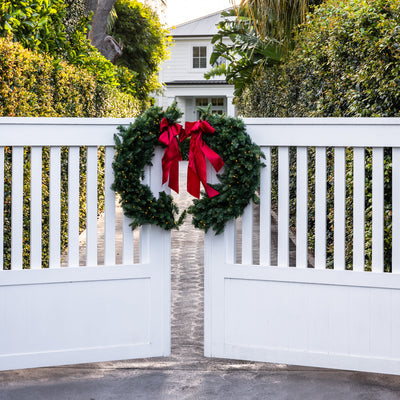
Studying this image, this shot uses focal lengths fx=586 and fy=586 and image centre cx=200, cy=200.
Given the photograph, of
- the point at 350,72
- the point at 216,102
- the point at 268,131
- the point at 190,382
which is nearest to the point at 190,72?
the point at 216,102

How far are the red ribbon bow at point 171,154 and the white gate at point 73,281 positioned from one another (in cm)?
8

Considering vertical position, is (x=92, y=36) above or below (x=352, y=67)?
above

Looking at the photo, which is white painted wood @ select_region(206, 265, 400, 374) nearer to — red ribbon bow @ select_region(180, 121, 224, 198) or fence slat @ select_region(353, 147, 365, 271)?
fence slat @ select_region(353, 147, 365, 271)

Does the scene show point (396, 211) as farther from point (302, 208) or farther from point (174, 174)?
point (174, 174)

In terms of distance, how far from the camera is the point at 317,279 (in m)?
3.52

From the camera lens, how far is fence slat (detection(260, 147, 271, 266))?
12.0 feet

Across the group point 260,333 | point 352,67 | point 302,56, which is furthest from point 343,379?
point 302,56

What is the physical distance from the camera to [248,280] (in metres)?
3.62

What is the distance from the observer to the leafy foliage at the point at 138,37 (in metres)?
22.8

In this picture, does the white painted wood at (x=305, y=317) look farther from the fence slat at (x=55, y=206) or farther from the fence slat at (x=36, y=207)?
the fence slat at (x=36, y=207)

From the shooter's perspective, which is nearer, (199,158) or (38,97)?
(199,158)

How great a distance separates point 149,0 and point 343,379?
73.8ft

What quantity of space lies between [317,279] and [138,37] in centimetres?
2080

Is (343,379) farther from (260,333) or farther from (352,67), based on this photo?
(352,67)
